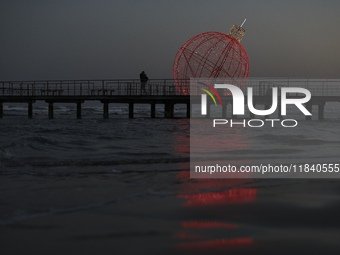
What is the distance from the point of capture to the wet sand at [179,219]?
2.99 metres

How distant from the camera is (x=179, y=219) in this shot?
3.66 m

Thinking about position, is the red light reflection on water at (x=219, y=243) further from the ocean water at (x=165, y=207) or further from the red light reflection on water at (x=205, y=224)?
the red light reflection on water at (x=205, y=224)

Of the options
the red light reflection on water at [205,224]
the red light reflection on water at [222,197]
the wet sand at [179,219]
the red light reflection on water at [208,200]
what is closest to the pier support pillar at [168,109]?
the red light reflection on water at [208,200]

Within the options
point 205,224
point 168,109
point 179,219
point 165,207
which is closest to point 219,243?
point 205,224

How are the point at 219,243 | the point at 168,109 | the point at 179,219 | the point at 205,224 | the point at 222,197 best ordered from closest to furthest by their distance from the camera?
the point at 219,243 → the point at 205,224 → the point at 179,219 → the point at 222,197 → the point at 168,109

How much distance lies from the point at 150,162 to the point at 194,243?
181 inches

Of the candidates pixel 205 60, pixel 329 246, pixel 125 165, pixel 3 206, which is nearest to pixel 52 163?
pixel 125 165

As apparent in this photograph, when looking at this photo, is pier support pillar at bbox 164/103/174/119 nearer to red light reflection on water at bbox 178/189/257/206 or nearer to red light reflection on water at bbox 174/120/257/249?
red light reflection on water at bbox 174/120/257/249

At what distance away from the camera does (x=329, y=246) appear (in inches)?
116

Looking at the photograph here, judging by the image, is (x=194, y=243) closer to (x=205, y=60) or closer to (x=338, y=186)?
(x=338, y=186)

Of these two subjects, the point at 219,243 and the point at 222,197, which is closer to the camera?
the point at 219,243

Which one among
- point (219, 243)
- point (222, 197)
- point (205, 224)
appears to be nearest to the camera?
point (219, 243)

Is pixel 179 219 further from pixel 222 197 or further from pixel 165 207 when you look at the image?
pixel 222 197

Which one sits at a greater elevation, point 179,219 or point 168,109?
point 168,109
